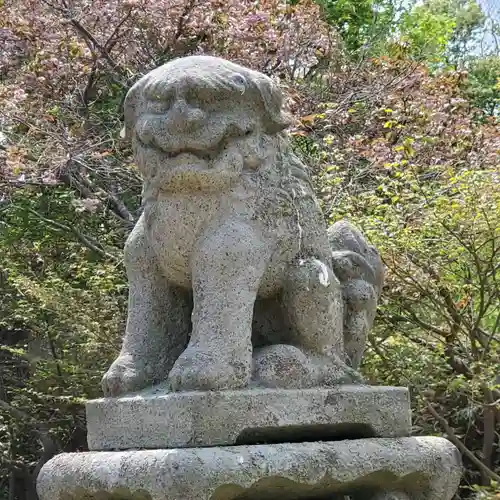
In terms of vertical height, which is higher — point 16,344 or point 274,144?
point 274,144

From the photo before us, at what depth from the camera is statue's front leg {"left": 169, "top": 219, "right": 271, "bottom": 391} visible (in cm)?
328

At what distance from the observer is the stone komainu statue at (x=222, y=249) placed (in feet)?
11.2

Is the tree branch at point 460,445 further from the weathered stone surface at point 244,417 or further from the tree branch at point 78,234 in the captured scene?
the weathered stone surface at point 244,417

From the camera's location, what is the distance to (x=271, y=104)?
3.60 metres

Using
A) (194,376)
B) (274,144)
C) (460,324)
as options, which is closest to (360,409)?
(194,376)

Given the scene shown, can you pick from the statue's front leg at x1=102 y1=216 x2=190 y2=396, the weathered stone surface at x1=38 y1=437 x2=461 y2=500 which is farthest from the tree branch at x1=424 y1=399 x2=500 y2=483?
the statue's front leg at x1=102 y1=216 x2=190 y2=396

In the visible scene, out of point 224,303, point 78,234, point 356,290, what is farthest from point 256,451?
point 78,234

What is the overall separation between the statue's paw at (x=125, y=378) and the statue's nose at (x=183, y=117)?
31.6 inches

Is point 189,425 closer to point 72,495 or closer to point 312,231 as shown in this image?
point 72,495

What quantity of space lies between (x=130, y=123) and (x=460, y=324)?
4.33 metres

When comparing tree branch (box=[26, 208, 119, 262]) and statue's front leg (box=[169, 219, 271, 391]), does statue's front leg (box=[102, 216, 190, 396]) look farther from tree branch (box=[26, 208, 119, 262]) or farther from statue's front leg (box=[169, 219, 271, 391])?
tree branch (box=[26, 208, 119, 262])

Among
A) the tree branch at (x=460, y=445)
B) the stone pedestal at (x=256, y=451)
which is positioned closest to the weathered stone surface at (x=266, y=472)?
the stone pedestal at (x=256, y=451)

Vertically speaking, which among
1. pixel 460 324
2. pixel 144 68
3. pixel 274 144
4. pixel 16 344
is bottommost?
pixel 16 344

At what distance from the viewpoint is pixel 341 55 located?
35.4 ft
